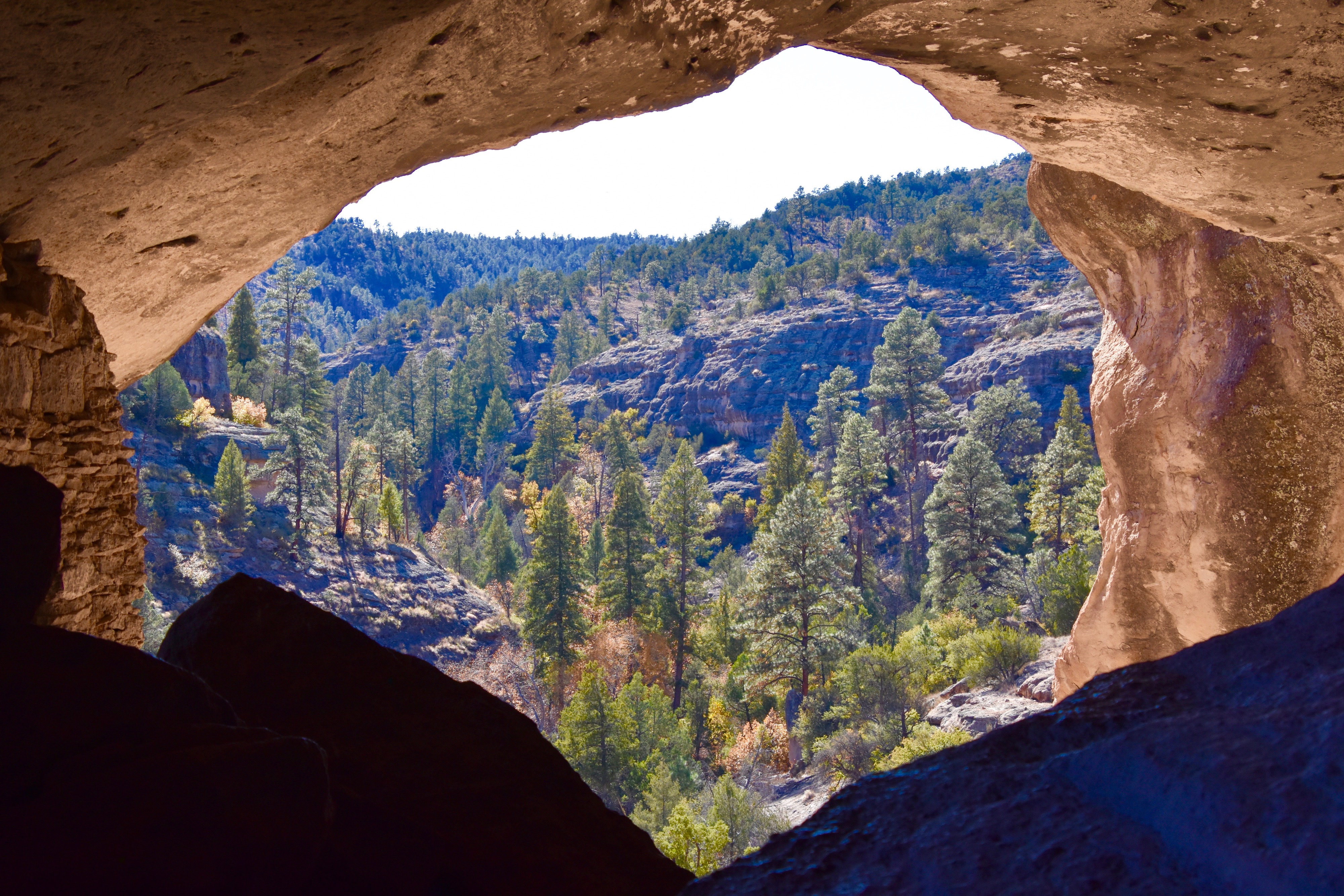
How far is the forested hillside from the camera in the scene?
27531mm

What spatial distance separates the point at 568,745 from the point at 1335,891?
87.6ft

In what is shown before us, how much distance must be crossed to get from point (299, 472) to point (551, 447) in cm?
2840

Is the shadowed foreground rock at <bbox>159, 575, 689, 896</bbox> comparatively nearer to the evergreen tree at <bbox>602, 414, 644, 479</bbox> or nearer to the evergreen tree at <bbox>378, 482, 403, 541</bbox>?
the evergreen tree at <bbox>378, 482, 403, 541</bbox>

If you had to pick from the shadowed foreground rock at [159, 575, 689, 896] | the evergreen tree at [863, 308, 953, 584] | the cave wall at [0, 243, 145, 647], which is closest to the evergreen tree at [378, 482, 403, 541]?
the evergreen tree at [863, 308, 953, 584]

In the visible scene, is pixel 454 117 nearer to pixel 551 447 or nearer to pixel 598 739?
pixel 598 739

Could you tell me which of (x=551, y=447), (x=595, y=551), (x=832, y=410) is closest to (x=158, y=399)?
(x=595, y=551)

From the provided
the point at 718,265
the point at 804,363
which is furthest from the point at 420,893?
the point at 718,265

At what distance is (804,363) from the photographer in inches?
2864

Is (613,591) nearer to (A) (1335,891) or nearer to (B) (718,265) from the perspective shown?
(A) (1335,891)

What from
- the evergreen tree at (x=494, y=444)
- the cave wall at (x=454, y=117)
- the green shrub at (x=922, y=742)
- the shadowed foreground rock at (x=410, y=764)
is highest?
the cave wall at (x=454, y=117)

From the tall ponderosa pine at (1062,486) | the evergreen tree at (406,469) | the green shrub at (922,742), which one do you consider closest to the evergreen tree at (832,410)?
the tall ponderosa pine at (1062,486)

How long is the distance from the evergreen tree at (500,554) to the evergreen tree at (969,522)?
23250 mm

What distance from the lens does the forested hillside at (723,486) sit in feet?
90.3

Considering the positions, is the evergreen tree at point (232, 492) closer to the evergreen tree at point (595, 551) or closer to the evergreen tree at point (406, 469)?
the evergreen tree at point (406, 469)
